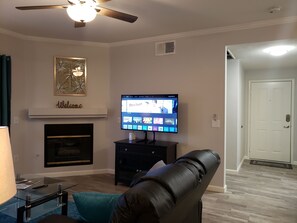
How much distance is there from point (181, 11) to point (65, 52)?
257 cm

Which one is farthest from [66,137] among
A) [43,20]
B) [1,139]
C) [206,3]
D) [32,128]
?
[1,139]

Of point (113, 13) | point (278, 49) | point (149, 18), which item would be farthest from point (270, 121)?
point (113, 13)

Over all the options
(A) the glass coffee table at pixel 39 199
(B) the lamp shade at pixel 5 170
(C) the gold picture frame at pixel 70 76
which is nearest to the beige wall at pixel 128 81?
(C) the gold picture frame at pixel 70 76

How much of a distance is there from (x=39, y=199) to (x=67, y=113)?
7.17 ft

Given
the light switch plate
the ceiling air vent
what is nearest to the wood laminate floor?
the light switch plate

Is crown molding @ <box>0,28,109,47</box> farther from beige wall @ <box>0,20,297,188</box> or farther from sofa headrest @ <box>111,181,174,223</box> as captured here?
sofa headrest @ <box>111,181,174,223</box>

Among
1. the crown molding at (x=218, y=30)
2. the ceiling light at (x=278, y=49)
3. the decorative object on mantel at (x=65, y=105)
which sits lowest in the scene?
the decorative object on mantel at (x=65, y=105)

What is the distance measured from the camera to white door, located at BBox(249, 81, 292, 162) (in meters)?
5.74

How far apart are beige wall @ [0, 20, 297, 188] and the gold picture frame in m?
0.11

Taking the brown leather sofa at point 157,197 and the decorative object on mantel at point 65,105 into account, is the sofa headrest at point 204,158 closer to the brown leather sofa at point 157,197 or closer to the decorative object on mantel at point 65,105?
the brown leather sofa at point 157,197

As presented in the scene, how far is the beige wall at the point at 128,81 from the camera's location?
12.5 ft

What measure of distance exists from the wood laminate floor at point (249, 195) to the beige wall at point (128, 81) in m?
0.39

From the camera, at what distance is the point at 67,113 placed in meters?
4.41

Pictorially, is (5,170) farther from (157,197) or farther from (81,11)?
(81,11)
